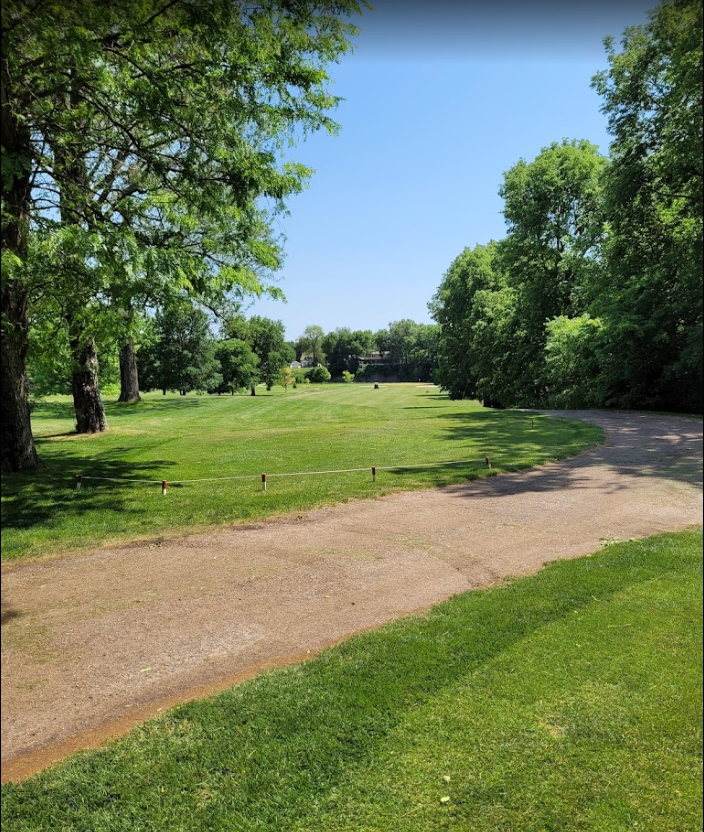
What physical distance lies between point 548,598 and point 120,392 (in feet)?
9.71

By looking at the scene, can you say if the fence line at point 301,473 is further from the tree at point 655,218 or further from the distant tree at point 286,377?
the tree at point 655,218

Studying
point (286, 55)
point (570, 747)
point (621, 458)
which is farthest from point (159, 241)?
point (570, 747)

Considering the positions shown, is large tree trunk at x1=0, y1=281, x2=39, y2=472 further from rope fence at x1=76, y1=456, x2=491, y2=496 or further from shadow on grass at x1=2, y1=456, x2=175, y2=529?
rope fence at x1=76, y1=456, x2=491, y2=496

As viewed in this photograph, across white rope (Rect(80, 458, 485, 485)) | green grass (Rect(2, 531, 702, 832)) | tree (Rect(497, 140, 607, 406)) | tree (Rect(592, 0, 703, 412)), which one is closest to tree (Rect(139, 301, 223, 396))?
white rope (Rect(80, 458, 485, 485))

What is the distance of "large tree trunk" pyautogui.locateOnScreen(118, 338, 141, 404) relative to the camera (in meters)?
2.33

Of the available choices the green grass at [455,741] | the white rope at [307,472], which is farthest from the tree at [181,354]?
the green grass at [455,741]

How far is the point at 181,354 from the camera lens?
249 centimetres

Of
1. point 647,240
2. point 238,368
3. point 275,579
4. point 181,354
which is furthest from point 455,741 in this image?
point 647,240

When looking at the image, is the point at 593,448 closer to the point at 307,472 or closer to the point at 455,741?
the point at 307,472

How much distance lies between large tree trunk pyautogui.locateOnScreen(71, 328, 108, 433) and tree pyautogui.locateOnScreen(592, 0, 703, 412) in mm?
2285

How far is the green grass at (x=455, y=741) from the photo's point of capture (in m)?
1.69

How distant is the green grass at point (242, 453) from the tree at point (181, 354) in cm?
9

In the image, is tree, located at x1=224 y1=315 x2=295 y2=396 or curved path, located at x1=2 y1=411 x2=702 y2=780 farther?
tree, located at x1=224 y1=315 x2=295 y2=396

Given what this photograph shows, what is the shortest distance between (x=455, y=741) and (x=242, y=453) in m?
1.73
